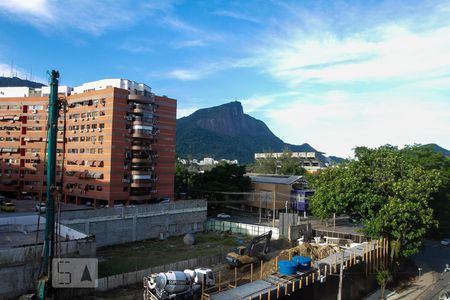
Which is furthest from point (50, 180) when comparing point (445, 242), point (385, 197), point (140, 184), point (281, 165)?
point (281, 165)

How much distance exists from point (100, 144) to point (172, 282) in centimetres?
4459

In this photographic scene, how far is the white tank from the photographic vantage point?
2422 cm

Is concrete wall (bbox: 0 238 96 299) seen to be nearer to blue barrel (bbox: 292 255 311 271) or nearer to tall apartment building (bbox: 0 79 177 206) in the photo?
blue barrel (bbox: 292 255 311 271)

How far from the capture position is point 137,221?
2028 inches

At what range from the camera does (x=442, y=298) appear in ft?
107

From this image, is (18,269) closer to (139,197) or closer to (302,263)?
(302,263)

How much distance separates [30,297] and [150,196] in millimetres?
53474

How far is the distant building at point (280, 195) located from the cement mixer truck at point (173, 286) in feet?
161

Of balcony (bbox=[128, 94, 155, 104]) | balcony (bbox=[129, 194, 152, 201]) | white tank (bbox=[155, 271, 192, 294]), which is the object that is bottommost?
white tank (bbox=[155, 271, 192, 294])

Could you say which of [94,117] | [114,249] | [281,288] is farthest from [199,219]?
[281,288]

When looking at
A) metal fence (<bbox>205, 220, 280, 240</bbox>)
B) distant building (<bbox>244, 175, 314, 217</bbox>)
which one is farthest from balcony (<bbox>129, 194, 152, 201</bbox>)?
distant building (<bbox>244, 175, 314, 217</bbox>)

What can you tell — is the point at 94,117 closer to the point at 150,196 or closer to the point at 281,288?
the point at 150,196

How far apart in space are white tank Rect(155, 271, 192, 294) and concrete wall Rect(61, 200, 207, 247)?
2258 centimetres

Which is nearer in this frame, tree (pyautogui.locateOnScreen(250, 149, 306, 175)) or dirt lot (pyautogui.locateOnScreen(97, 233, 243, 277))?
dirt lot (pyautogui.locateOnScreen(97, 233, 243, 277))
